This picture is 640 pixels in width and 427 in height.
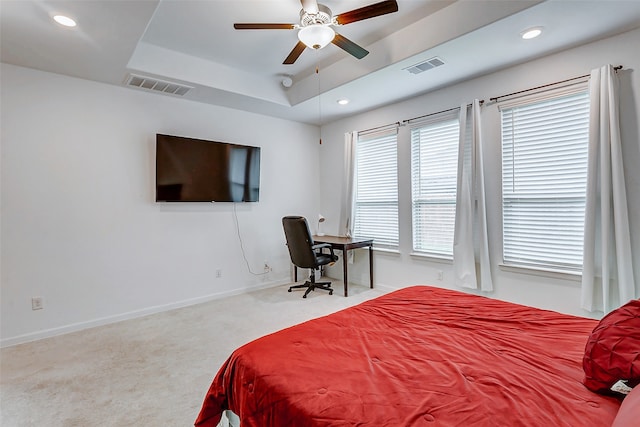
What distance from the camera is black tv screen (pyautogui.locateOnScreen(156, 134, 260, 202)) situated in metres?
3.63

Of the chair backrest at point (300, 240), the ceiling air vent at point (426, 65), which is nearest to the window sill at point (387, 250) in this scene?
the chair backrest at point (300, 240)

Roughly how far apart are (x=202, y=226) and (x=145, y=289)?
985mm

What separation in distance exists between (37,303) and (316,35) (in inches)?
140

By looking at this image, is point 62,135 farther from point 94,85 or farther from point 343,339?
point 343,339

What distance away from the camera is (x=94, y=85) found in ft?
10.7

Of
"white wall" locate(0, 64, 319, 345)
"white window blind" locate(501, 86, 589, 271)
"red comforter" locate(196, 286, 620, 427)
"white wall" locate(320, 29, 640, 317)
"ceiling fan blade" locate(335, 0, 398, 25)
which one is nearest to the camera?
"red comforter" locate(196, 286, 620, 427)

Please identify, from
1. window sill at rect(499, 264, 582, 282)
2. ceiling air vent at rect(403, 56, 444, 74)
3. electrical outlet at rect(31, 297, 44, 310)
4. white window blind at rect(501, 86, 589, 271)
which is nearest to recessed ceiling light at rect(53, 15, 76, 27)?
electrical outlet at rect(31, 297, 44, 310)

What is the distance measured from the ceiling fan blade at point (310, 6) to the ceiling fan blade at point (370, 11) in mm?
168

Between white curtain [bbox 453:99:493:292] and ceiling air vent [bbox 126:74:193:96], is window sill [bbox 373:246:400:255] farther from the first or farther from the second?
ceiling air vent [bbox 126:74:193:96]

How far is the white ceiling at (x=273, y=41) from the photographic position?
7.31 feet

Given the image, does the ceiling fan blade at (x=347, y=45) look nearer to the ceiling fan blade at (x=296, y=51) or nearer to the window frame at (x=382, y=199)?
the ceiling fan blade at (x=296, y=51)

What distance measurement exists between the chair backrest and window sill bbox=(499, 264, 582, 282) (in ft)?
7.27

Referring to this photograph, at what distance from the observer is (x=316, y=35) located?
223cm

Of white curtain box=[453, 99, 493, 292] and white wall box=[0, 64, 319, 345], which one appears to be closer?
white wall box=[0, 64, 319, 345]
